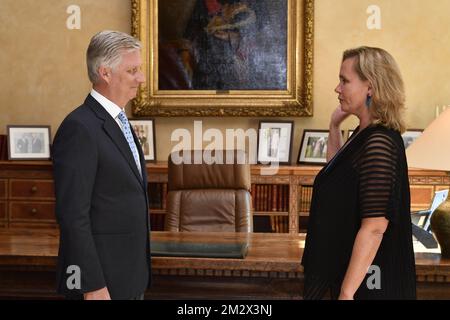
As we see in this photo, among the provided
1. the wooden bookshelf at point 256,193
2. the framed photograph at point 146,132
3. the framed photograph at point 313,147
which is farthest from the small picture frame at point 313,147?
the framed photograph at point 146,132

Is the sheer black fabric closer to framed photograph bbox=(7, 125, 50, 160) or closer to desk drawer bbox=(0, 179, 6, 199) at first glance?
desk drawer bbox=(0, 179, 6, 199)

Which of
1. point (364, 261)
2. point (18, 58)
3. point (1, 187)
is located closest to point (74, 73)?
point (18, 58)

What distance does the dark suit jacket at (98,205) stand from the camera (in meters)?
2.01

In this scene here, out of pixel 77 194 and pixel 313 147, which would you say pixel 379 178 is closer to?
pixel 77 194

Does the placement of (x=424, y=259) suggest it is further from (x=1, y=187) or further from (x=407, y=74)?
(x=1, y=187)

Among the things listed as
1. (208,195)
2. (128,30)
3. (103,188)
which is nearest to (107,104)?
(103,188)

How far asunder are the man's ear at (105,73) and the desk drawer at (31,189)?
3.28m

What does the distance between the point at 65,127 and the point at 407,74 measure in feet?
13.4

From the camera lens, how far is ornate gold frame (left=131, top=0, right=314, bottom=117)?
5.50m

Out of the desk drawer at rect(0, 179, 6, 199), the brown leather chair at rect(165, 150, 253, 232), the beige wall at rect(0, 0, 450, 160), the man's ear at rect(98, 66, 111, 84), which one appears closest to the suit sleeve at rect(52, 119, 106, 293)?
the man's ear at rect(98, 66, 111, 84)

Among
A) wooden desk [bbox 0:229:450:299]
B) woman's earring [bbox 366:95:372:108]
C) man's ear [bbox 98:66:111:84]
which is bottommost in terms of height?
wooden desk [bbox 0:229:450:299]

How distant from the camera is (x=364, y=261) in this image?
2047 mm

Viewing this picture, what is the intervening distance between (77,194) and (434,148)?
156cm

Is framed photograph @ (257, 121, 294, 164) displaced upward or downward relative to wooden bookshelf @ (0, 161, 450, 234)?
upward
